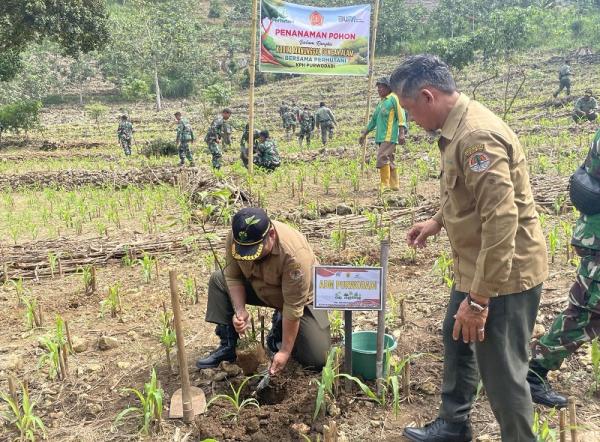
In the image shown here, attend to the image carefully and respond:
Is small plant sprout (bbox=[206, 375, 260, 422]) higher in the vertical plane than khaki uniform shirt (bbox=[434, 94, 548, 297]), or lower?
lower

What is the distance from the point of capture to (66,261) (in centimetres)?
471

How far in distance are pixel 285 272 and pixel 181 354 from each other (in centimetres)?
64

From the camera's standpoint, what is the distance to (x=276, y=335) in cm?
308

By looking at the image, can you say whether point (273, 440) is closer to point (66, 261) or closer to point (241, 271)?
point (241, 271)

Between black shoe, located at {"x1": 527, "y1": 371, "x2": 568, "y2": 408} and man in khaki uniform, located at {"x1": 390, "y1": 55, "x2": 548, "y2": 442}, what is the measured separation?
688 millimetres

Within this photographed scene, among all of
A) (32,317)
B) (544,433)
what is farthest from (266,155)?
(544,433)

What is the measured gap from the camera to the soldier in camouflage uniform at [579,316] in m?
2.38

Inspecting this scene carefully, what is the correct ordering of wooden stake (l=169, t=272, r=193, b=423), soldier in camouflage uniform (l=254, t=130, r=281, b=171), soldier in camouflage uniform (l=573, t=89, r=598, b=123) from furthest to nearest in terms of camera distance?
soldier in camouflage uniform (l=573, t=89, r=598, b=123)
soldier in camouflage uniform (l=254, t=130, r=281, b=171)
wooden stake (l=169, t=272, r=193, b=423)

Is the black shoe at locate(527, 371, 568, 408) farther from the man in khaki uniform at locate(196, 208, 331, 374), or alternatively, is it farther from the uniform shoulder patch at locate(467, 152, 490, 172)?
the uniform shoulder patch at locate(467, 152, 490, 172)

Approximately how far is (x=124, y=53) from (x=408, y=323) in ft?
125

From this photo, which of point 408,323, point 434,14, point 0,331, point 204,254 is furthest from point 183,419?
point 434,14

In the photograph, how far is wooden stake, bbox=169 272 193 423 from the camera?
2328mm

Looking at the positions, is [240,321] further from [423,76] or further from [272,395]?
[423,76]

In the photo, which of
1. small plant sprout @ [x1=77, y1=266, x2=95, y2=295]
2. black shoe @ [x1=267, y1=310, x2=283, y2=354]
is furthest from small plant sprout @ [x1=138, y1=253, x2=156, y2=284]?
black shoe @ [x1=267, y1=310, x2=283, y2=354]
